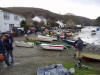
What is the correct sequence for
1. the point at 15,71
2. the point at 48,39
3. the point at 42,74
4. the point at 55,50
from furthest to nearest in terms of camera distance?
the point at 48,39 → the point at 55,50 → the point at 15,71 → the point at 42,74

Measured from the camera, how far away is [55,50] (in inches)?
515

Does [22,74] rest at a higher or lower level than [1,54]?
lower

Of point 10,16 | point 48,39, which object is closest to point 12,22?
point 10,16

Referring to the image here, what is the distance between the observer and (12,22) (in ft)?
99.7

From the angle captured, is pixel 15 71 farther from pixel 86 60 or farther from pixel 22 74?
pixel 86 60

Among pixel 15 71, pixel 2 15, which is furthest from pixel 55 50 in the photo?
pixel 2 15

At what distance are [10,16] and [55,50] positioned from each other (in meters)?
21.1

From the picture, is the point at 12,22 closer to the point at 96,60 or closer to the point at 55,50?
the point at 55,50

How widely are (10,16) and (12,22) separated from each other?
2.00m

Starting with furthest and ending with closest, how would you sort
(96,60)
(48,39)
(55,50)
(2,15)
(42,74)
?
1. (2,15)
2. (48,39)
3. (55,50)
4. (96,60)
5. (42,74)

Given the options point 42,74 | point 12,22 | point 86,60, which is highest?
point 12,22

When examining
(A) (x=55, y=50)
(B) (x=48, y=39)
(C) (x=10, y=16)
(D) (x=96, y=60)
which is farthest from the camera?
(C) (x=10, y=16)

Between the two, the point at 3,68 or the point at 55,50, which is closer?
the point at 3,68

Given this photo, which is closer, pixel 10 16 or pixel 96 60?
pixel 96 60
